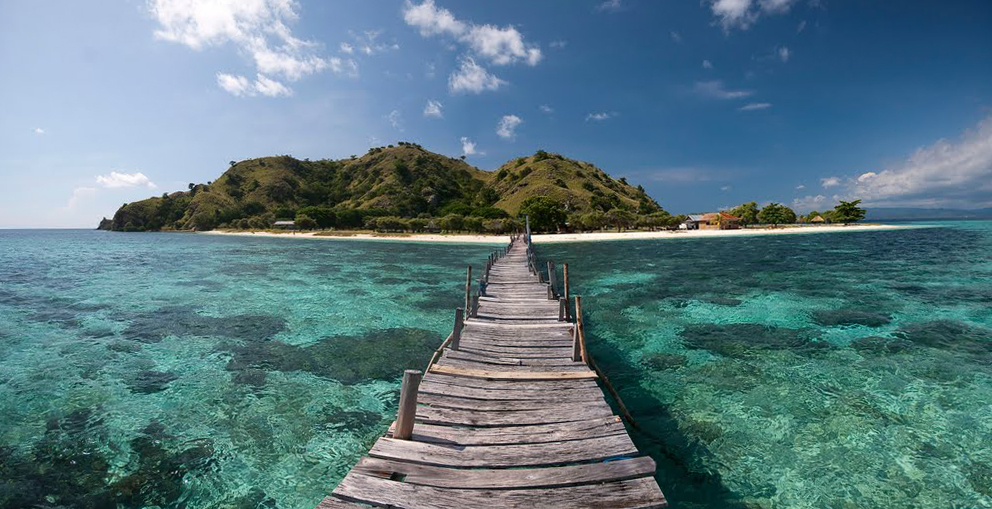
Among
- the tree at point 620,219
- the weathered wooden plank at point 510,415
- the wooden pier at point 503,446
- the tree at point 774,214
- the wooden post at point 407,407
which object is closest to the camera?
the wooden pier at point 503,446

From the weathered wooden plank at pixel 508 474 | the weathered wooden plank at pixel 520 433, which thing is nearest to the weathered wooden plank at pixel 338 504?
the weathered wooden plank at pixel 508 474

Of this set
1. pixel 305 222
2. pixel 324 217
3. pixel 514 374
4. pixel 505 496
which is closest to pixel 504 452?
pixel 505 496

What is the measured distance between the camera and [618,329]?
1631 cm

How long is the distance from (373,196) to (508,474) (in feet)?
583

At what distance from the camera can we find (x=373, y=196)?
561 feet

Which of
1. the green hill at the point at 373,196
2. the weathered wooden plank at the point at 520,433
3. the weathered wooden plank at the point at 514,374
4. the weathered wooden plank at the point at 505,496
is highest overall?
the green hill at the point at 373,196

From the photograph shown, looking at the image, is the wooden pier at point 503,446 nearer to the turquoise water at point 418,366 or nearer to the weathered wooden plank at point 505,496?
the weathered wooden plank at point 505,496

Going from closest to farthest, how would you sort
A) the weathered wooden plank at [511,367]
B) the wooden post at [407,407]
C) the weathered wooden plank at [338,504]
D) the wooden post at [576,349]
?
the weathered wooden plank at [338,504]
the wooden post at [407,407]
the weathered wooden plank at [511,367]
the wooden post at [576,349]

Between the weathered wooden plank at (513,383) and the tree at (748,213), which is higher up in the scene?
the tree at (748,213)

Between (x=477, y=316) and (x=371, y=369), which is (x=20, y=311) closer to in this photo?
(x=371, y=369)

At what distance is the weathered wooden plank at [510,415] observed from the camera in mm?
6219

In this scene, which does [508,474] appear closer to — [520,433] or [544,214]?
[520,433]

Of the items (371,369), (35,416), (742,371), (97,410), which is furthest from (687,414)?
(35,416)

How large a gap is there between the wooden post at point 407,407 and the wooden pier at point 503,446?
15 millimetres
